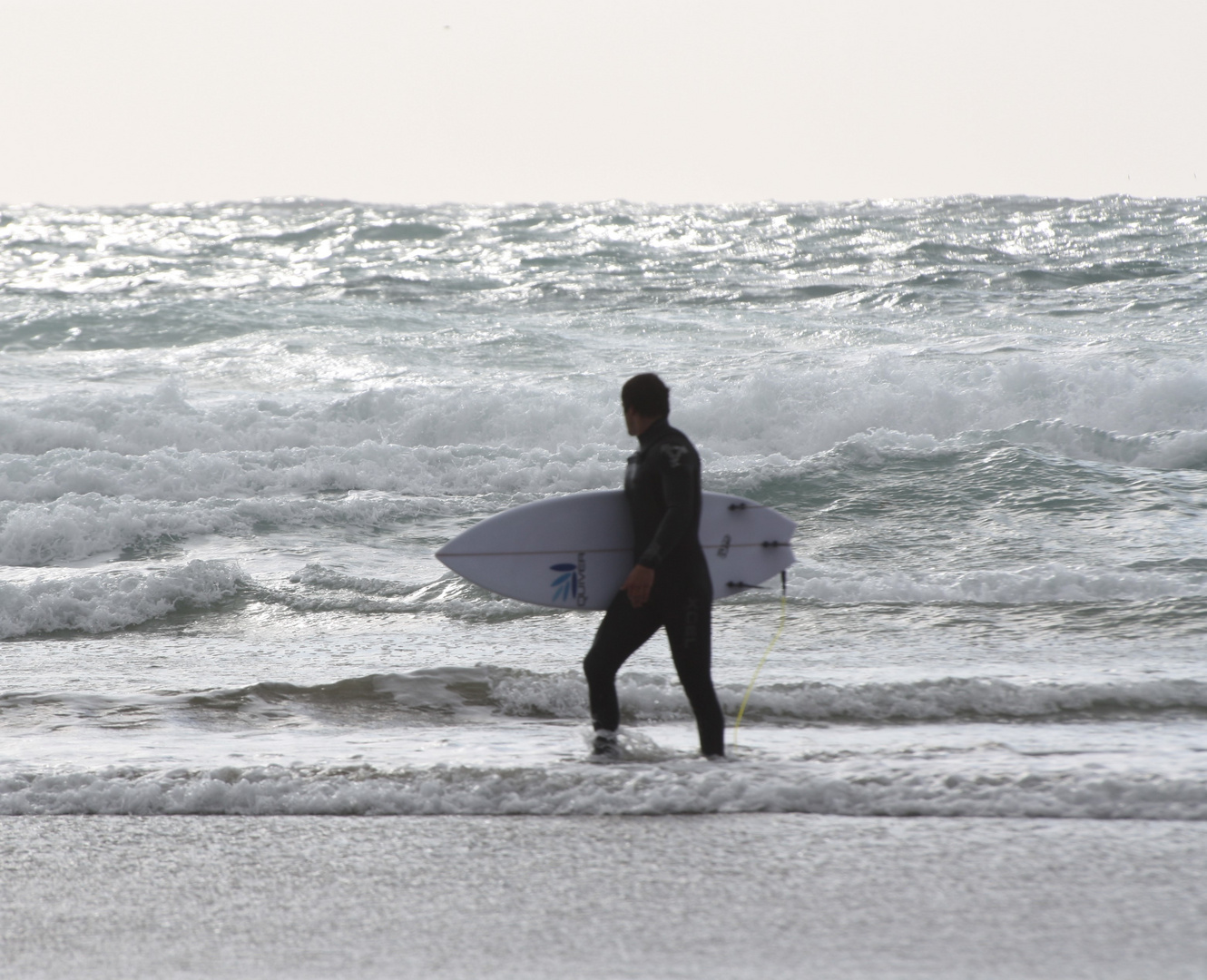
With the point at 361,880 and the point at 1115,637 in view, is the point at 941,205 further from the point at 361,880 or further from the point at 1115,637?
the point at 361,880

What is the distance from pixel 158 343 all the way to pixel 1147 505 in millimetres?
13503

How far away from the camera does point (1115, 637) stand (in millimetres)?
6434

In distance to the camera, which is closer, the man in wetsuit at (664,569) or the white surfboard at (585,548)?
the man in wetsuit at (664,569)

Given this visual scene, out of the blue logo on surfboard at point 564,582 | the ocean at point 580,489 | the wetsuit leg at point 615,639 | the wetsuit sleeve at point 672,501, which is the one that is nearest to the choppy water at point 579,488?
the ocean at point 580,489

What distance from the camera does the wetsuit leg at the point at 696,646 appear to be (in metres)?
4.27

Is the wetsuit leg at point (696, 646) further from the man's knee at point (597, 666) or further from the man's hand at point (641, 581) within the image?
the man's knee at point (597, 666)

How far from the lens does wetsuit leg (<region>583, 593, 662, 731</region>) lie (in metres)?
4.35

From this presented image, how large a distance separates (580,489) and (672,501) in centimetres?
700

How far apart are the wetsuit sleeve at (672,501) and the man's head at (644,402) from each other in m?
0.14

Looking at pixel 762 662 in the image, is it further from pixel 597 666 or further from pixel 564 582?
pixel 597 666

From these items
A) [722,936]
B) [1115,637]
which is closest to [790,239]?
[1115,637]

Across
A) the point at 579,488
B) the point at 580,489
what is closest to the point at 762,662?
the point at 579,488

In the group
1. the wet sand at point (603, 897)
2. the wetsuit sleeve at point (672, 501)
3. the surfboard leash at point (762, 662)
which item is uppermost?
the wetsuit sleeve at point (672, 501)

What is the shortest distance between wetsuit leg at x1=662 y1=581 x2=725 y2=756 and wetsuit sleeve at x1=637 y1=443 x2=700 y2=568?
0.22m
